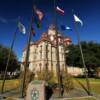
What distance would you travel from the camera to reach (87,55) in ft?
178

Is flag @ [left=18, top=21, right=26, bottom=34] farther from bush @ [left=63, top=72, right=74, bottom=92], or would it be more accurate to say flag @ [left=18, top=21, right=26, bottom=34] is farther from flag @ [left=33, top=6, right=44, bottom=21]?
bush @ [left=63, top=72, right=74, bottom=92]

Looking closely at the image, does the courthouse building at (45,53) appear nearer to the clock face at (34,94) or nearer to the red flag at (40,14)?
the red flag at (40,14)

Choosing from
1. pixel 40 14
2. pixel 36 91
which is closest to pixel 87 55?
pixel 40 14

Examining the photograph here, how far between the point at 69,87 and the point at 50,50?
163 feet

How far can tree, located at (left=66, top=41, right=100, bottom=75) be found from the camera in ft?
173

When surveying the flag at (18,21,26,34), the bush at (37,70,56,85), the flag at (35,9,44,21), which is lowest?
the bush at (37,70,56,85)

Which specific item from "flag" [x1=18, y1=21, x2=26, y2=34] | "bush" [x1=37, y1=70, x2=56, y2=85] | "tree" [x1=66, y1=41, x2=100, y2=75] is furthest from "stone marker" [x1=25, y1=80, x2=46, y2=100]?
"tree" [x1=66, y1=41, x2=100, y2=75]

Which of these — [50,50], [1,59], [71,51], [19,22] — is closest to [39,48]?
[50,50]

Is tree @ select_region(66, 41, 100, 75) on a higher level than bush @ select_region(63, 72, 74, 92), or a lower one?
higher

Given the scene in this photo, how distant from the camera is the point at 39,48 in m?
67.9

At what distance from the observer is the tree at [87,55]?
52.7 meters

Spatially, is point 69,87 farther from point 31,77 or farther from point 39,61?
point 39,61

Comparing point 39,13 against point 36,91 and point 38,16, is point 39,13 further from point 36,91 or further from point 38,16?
point 36,91

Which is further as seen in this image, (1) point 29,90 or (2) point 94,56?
(2) point 94,56
